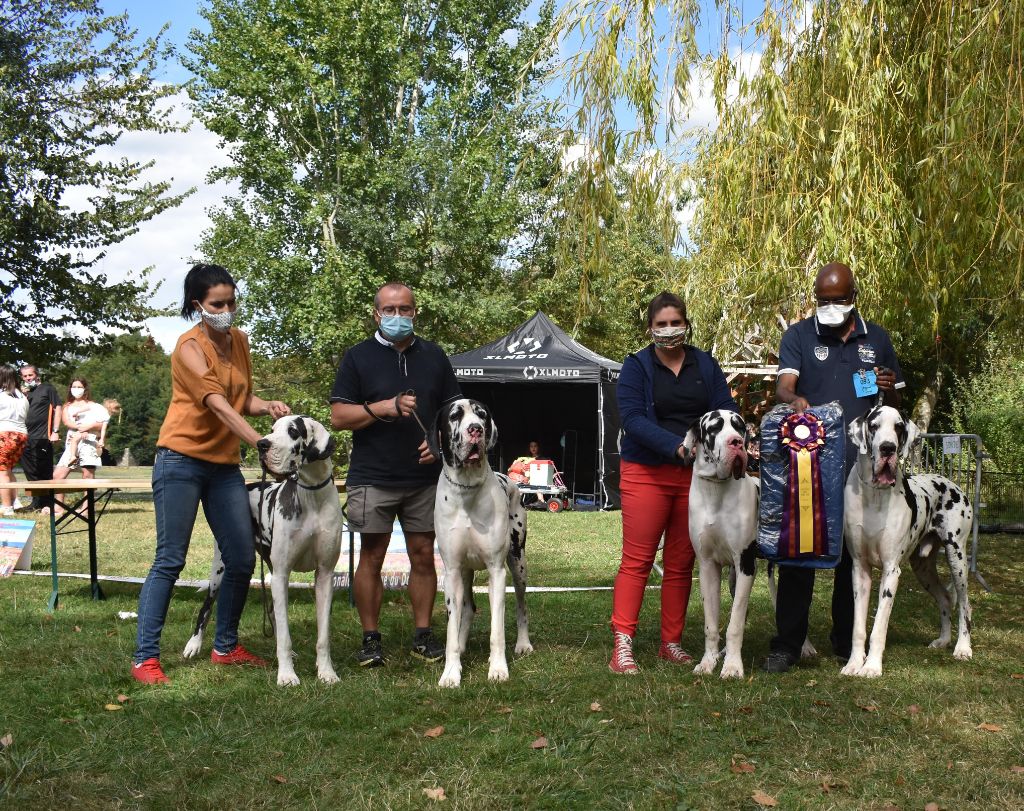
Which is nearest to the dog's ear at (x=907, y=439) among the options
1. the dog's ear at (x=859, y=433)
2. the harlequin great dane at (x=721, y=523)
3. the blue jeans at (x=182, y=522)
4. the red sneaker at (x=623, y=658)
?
the dog's ear at (x=859, y=433)

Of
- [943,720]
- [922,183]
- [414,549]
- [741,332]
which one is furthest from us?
[741,332]

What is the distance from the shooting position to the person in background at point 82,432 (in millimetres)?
13992

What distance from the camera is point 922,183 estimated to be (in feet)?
21.5

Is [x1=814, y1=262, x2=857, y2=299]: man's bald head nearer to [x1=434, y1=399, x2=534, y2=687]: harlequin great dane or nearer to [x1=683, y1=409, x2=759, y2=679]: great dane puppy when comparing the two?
[x1=683, y1=409, x2=759, y2=679]: great dane puppy

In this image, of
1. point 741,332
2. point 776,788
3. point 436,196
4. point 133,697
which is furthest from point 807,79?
point 436,196

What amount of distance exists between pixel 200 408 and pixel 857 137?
Answer: 4.67 meters

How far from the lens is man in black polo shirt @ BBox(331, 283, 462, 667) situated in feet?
17.3

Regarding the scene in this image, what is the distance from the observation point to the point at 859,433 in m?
5.03

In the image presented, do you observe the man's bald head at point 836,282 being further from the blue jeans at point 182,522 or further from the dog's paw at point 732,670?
the blue jeans at point 182,522

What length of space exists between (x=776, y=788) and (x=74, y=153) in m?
19.0

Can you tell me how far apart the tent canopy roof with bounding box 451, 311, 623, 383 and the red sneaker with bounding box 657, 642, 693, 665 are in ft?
34.5

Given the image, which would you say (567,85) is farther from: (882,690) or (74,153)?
(74,153)

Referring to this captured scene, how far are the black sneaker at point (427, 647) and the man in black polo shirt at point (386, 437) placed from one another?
0.05m

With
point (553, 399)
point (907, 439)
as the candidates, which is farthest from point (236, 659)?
point (553, 399)
